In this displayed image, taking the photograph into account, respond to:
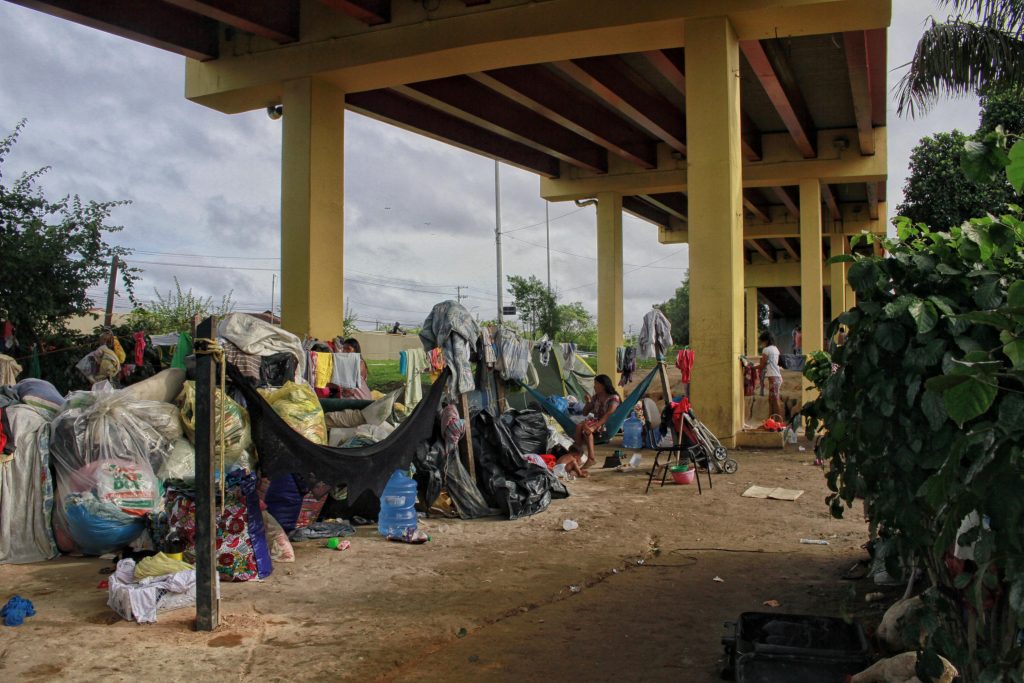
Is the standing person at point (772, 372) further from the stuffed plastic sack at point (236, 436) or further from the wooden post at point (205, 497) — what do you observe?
the wooden post at point (205, 497)

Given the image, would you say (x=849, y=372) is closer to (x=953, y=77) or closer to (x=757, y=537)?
(x=757, y=537)

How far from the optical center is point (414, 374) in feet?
25.3

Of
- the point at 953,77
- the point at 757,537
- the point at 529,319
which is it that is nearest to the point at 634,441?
the point at 757,537

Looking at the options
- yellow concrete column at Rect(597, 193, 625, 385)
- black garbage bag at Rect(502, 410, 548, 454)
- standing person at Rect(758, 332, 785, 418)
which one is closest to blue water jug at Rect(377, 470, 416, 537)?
black garbage bag at Rect(502, 410, 548, 454)

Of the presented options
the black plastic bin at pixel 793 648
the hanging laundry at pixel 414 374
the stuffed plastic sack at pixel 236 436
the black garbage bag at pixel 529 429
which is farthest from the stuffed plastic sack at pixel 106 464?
the black plastic bin at pixel 793 648

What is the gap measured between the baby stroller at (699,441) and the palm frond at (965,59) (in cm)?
478

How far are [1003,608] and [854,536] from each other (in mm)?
3296

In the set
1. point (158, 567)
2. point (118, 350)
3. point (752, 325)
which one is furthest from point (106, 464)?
point (752, 325)

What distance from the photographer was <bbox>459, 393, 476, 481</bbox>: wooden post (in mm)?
6461

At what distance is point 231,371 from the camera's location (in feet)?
15.1

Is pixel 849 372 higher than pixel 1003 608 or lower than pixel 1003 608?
higher

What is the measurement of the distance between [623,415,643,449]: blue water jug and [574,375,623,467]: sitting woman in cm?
46

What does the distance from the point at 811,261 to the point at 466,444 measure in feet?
37.8

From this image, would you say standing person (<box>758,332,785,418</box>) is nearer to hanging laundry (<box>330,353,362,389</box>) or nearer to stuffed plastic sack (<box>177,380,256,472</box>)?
hanging laundry (<box>330,353,362,389</box>)
